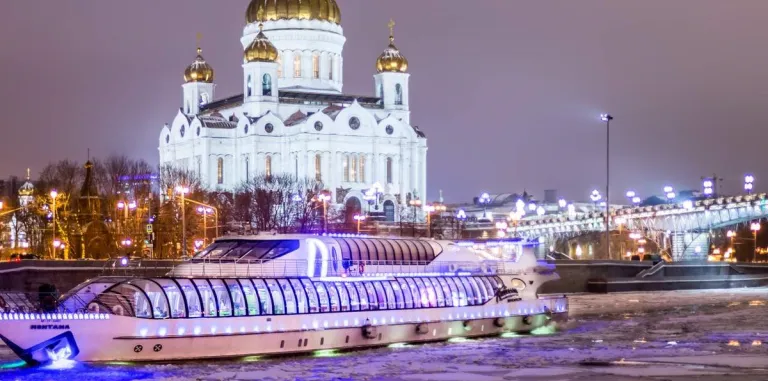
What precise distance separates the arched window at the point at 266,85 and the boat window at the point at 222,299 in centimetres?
9795

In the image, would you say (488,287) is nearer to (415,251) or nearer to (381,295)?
(415,251)

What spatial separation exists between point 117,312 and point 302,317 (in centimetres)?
572

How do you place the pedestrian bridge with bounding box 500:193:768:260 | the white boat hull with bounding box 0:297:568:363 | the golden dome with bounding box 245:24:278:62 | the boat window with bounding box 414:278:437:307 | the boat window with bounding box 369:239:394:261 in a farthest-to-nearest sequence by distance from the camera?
the golden dome with bounding box 245:24:278:62 < the pedestrian bridge with bounding box 500:193:768:260 < the boat window with bounding box 369:239:394:261 < the boat window with bounding box 414:278:437:307 < the white boat hull with bounding box 0:297:568:363

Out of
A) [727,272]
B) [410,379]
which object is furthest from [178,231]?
[410,379]

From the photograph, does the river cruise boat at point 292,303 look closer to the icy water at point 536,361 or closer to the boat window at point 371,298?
the boat window at point 371,298

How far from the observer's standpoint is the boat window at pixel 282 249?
142 ft

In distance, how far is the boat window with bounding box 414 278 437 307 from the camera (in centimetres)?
4600

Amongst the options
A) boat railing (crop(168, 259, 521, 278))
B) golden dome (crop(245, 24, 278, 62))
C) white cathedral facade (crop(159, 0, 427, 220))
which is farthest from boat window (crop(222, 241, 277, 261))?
golden dome (crop(245, 24, 278, 62))

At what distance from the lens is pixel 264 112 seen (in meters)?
137

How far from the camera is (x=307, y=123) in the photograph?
5266 inches

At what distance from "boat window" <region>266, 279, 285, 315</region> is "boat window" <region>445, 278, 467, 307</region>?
759 cm

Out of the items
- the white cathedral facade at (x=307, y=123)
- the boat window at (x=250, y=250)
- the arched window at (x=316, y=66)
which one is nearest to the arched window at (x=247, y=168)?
the white cathedral facade at (x=307, y=123)

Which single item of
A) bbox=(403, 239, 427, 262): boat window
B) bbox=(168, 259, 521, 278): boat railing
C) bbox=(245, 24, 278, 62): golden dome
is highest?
bbox=(245, 24, 278, 62): golden dome

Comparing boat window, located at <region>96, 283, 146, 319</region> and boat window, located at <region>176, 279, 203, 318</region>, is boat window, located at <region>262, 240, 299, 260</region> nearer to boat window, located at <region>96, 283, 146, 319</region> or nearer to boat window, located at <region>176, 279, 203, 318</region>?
boat window, located at <region>176, 279, 203, 318</region>
